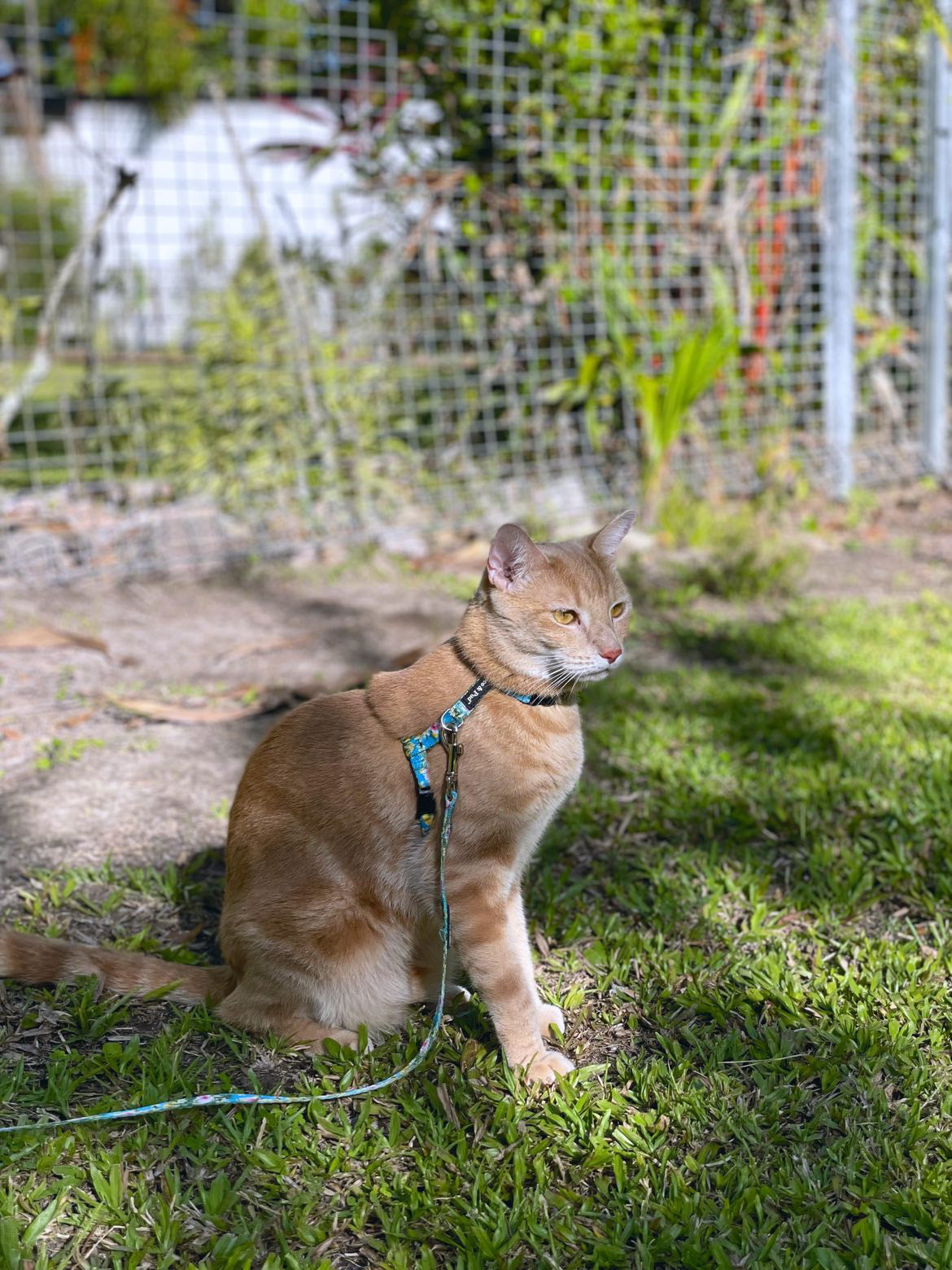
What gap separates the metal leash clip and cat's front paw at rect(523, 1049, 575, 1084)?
540 millimetres

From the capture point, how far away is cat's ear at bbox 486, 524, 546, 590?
7.20ft

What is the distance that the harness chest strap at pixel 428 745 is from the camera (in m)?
2.13

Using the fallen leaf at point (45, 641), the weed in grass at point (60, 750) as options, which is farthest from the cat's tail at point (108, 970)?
the fallen leaf at point (45, 641)

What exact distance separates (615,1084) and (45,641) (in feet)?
9.31

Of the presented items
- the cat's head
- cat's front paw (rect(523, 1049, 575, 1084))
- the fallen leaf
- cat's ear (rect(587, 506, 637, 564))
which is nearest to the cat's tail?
cat's front paw (rect(523, 1049, 575, 1084))

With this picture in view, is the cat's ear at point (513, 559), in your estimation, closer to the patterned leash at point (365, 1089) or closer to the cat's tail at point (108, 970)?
the patterned leash at point (365, 1089)

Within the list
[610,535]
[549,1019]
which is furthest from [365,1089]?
[610,535]

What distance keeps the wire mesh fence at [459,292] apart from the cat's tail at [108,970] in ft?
10.4

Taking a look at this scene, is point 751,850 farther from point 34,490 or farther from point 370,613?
point 34,490

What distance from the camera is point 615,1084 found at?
7.08ft

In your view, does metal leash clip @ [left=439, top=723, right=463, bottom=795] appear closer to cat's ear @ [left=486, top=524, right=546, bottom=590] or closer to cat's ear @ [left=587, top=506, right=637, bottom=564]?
cat's ear @ [left=486, top=524, right=546, bottom=590]

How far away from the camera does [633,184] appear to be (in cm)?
638

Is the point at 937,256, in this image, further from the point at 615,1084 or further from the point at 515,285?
the point at 615,1084

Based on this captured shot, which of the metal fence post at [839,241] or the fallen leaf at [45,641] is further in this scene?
the metal fence post at [839,241]
